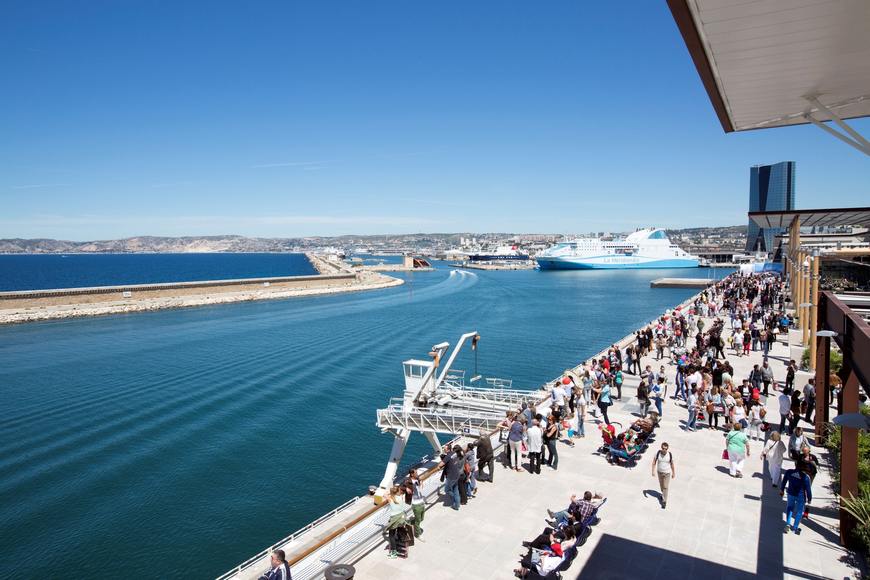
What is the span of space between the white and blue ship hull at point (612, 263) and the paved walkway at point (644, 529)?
125 m

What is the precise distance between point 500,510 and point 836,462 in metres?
6.27

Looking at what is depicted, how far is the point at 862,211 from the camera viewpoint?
1966cm

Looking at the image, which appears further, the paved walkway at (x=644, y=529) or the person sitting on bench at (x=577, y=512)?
the person sitting on bench at (x=577, y=512)

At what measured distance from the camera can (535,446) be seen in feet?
31.3

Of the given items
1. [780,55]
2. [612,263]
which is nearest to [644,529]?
[780,55]

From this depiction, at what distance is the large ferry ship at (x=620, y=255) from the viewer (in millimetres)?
132375

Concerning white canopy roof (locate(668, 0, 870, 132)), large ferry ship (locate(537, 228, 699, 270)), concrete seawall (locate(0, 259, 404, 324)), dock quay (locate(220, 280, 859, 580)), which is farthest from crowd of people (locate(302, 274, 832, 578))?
large ferry ship (locate(537, 228, 699, 270))

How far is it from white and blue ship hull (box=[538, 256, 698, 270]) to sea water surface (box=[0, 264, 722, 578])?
290ft

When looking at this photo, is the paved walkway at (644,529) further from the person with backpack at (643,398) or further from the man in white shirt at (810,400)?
the person with backpack at (643,398)

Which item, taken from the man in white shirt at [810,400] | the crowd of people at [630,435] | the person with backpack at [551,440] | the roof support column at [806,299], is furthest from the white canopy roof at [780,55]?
the roof support column at [806,299]

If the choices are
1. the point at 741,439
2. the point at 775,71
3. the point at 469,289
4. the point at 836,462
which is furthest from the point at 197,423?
the point at 469,289

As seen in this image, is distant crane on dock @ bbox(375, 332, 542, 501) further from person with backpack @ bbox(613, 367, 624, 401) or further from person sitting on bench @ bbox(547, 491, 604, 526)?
person sitting on bench @ bbox(547, 491, 604, 526)

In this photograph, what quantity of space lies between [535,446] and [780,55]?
7495 mm

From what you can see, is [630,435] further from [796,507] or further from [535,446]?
[796,507]
